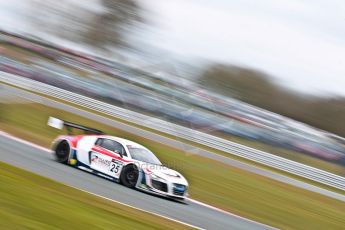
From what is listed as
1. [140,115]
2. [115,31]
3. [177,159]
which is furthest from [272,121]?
[115,31]

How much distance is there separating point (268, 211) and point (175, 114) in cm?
1403

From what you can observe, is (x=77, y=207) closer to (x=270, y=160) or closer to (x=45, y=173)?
(x=45, y=173)

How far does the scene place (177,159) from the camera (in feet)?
67.5

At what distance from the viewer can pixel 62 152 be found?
13.8 meters

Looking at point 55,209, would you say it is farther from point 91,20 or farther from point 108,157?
point 91,20

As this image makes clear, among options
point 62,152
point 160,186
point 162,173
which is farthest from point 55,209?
point 62,152

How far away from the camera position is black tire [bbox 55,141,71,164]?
13680 mm

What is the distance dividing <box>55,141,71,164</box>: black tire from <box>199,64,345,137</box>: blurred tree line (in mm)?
22868

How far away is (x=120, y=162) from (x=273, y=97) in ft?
93.1

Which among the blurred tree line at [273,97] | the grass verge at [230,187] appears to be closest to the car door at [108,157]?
the grass verge at [230,187]

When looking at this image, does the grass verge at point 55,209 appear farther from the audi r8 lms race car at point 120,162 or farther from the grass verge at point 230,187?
the grass verge at point 230,187

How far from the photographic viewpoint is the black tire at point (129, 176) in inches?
494

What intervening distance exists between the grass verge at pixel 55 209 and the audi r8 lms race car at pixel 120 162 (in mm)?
2706

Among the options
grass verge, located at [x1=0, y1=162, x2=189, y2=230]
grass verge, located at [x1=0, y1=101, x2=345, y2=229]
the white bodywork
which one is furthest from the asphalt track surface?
grass verge, located at [x1=0, y1=162, x2=189, y2=230]
